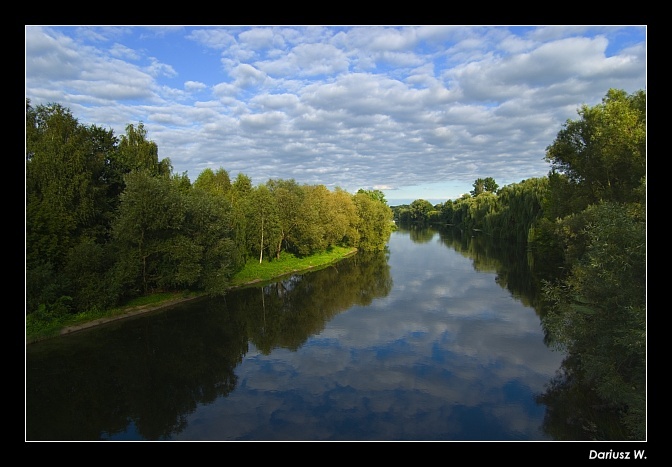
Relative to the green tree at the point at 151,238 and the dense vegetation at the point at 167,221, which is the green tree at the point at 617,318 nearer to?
the dense vegetation at the point at 167,221

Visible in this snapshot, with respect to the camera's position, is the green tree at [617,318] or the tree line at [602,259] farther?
the tree line at [602,259]

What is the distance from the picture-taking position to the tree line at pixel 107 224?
1047 inches

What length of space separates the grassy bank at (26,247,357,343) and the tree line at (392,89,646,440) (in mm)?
26729

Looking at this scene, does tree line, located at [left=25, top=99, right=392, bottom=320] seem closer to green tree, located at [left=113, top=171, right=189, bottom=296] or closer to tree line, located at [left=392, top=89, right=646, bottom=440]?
green tree, located at [left=113, top=171, right=189, bottom=296]

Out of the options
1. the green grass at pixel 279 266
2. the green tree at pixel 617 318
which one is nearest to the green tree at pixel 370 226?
the green grass at pixel 279 266

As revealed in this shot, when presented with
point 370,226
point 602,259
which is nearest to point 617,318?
point 602,259

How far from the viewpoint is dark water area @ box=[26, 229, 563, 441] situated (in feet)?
50.1

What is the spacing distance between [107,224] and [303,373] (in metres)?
22.3

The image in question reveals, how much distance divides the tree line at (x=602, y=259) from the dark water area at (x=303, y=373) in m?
2.58

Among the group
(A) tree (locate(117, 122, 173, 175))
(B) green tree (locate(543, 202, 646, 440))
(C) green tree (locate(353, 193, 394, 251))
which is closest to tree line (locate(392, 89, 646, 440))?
(B) green tree (locate(543, 202, 646, 440))

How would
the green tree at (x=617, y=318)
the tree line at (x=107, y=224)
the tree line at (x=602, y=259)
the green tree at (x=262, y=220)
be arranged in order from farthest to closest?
the green tree at (x=262, y=220) → the tree line at (x=107, y=224) → the tree line at (x=602, y=259) → the green tree at (x=617, y=318)

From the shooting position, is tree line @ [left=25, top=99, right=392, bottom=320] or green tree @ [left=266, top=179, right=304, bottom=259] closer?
tree line @ [left=25, top=99, right=392, bottom=320]
